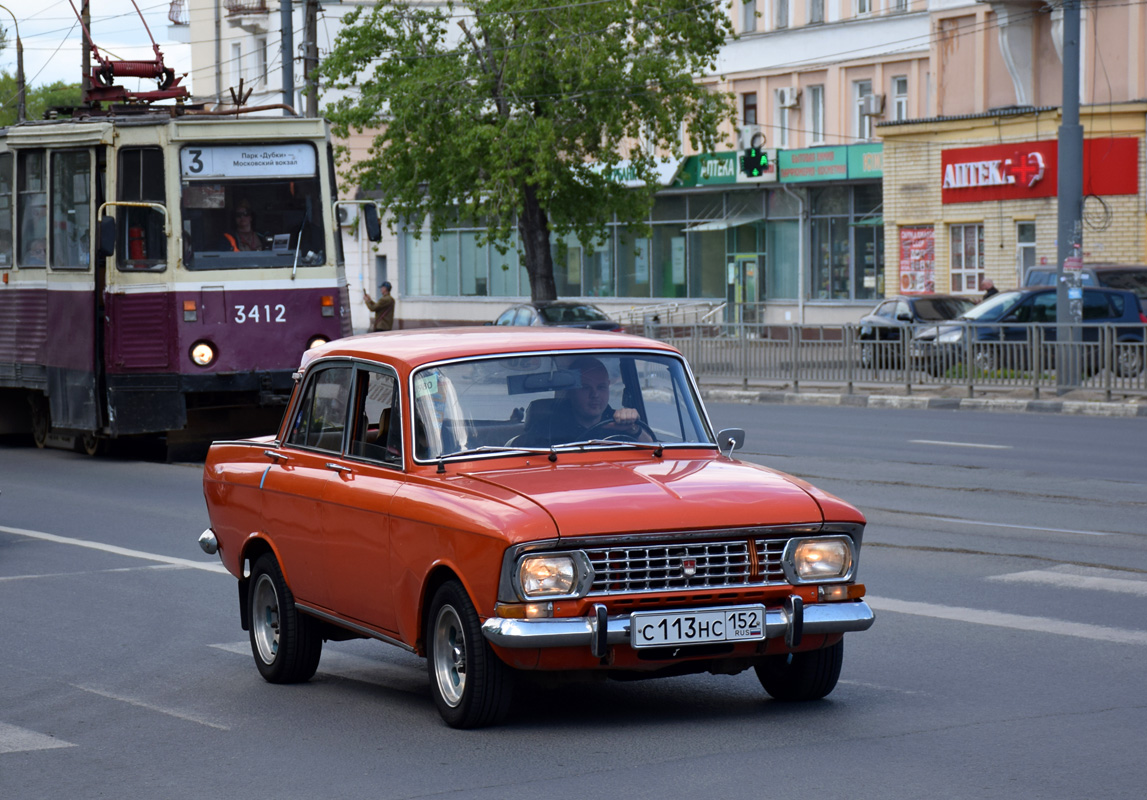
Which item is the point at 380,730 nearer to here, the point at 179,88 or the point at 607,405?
the point at 607,405

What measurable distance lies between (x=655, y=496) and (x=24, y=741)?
264 cm

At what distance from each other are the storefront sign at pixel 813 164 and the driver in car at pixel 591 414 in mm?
41982

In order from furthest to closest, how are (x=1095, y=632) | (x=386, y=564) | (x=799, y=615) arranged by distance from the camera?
1. (x=1095, y=632)
2. (x=386, y=564)
3. (x=799, y=615)

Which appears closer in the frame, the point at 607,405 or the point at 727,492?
the point at 727,492

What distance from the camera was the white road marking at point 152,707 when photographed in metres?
7.20

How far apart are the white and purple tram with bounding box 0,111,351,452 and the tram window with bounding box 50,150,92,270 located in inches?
0.8

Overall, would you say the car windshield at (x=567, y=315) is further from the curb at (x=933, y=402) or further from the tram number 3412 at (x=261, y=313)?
the tram number 3412 at (x=261, y=313)

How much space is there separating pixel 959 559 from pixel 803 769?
5672 millimetres

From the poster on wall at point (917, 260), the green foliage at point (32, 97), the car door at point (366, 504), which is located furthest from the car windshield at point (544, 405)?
the green foliage at point (32, 97)

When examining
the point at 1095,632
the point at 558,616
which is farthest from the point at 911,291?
the point at 558,616

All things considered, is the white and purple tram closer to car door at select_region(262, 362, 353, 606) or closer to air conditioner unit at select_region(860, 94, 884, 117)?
car door at select_region(262, 362, 353, 606)

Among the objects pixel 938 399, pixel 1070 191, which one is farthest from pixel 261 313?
pixel 1070 191

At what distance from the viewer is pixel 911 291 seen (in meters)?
45.8

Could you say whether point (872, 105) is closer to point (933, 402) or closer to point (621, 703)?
point (933, 402)
